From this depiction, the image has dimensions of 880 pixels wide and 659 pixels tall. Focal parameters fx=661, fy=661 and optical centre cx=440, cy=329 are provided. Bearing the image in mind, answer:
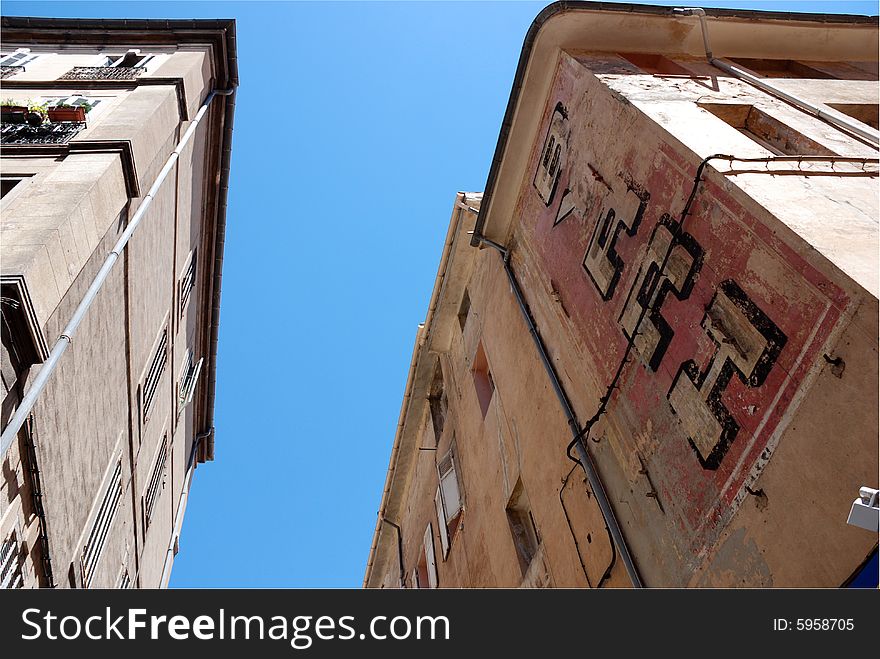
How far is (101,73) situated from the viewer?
13594 mm

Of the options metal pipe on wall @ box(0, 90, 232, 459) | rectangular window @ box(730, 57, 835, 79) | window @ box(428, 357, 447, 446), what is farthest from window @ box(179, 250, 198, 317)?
rectangular window @ box(730, 57, 835, 79)

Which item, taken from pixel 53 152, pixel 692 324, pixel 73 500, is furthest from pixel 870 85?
pixel 73 500

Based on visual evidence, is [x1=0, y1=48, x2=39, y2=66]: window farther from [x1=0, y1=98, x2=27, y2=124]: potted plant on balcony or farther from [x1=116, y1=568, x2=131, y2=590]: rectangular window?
[x1=116, y1=568, x2=131, y2=590]: rectangular window

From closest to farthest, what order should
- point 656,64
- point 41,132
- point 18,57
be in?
point 41,132 < point 656,64 < point 18,57

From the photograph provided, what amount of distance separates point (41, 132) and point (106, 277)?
9.80ft

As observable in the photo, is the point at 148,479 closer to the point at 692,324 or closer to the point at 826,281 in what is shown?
the point at 692,324

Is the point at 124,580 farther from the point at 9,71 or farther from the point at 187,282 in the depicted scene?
the point at 9,71

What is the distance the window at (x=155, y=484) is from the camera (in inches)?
599

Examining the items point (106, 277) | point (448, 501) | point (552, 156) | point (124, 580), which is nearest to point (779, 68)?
point (552, 156)

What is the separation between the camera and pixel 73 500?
10039mm

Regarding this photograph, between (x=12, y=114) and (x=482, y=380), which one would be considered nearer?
(x=12, y=114)

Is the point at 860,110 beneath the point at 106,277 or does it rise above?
above

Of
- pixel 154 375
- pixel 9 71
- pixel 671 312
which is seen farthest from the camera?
pixel 154 375

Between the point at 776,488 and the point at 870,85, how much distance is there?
334 inches
